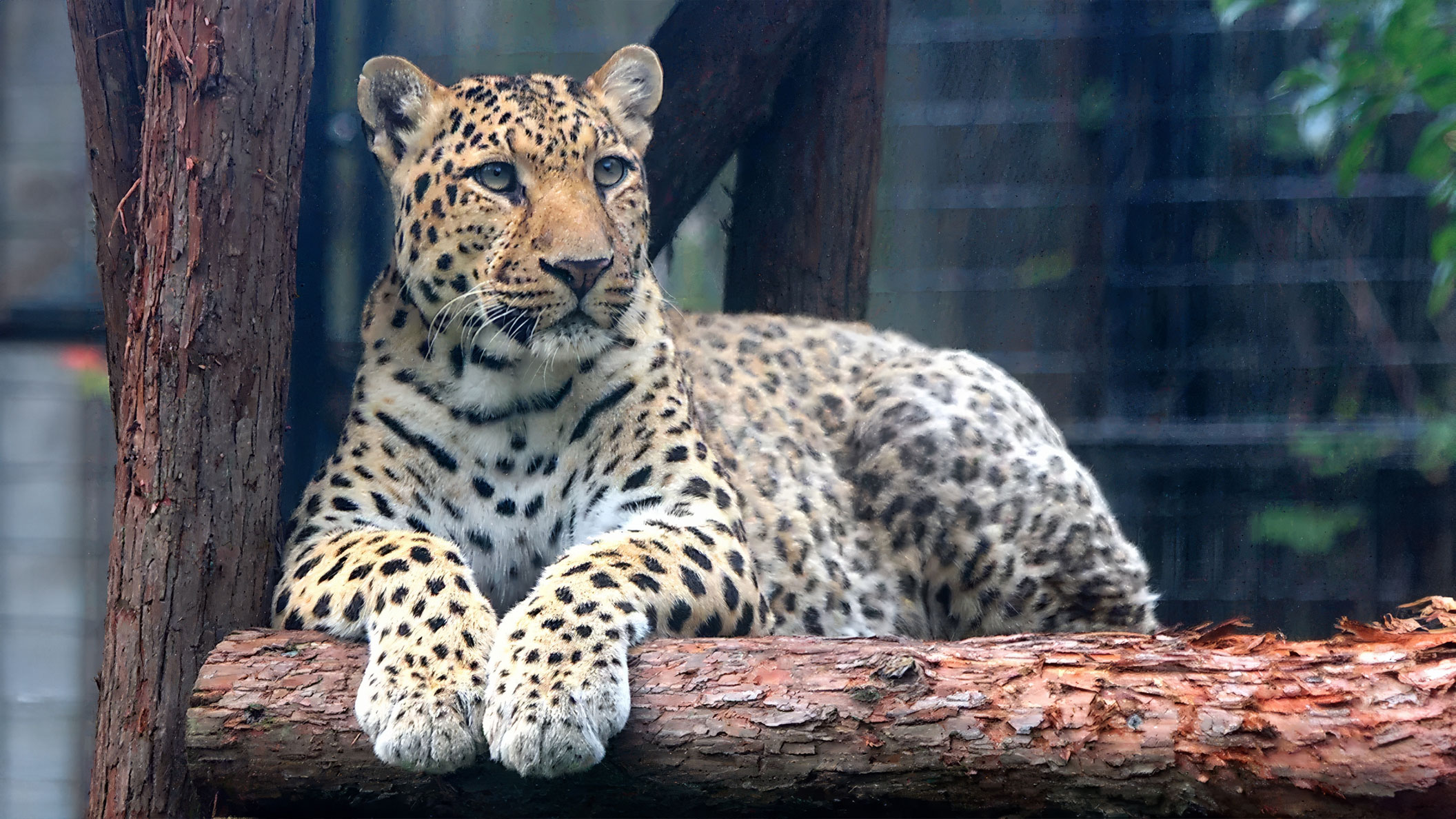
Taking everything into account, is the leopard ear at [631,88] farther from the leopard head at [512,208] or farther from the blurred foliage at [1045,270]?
the blurred foliage at [1045,270]

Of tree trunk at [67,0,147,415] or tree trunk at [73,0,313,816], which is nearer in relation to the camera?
tree trunk at [73,0,313,816]

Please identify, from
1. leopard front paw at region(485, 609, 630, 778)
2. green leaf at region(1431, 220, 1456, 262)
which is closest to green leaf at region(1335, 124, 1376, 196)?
green leaf at region(1431, 220, 1456, 262)

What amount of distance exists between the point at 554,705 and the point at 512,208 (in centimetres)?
133

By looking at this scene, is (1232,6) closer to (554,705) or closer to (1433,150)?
(1433,150)

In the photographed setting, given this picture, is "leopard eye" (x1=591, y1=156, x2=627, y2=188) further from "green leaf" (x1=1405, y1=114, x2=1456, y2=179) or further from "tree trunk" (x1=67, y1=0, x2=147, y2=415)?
"green leaf" (x1=1405, y1=114, x2=1456, y2=179)

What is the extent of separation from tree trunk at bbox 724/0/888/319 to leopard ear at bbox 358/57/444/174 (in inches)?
79.3

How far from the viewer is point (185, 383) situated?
3.04 meters

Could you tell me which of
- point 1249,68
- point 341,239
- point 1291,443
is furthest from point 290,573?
point 1249,68

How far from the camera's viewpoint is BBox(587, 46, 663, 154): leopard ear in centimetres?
366

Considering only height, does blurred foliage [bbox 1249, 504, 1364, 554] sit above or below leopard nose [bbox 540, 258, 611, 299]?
below

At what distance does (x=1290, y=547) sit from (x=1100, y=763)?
355 centimetres

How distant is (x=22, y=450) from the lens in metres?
5.54

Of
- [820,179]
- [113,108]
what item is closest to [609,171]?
[113,108]

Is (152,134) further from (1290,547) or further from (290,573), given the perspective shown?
(1290,547)
